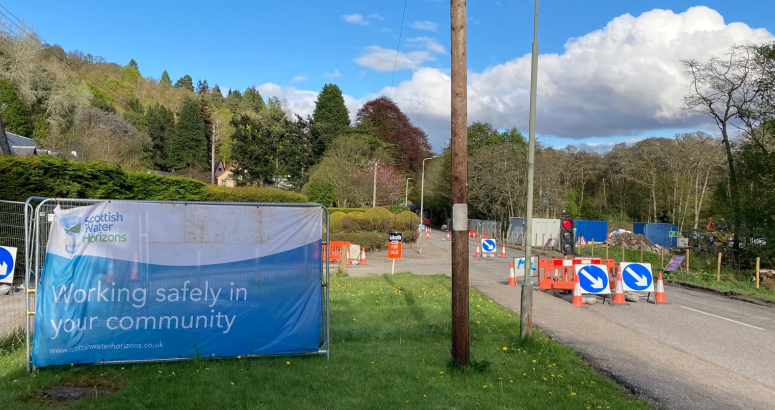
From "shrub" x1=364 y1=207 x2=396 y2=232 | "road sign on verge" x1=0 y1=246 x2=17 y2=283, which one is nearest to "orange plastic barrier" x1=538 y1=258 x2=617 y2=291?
"road sign on verge" x1=0 y1=246 x2=17 y2=283

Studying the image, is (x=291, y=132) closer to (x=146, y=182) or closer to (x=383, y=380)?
(x=146, y=182)

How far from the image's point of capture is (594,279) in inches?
577

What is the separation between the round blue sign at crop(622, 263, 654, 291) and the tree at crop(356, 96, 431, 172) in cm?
6475

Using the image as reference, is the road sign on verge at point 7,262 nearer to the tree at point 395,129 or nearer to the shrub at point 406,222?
the shrub at point 406,222

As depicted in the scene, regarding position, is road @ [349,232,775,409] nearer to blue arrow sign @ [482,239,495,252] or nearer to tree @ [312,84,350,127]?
blue arrow sign @ [482,239,495,252]

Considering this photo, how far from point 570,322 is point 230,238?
7.53 metres

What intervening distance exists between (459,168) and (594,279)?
368 inches

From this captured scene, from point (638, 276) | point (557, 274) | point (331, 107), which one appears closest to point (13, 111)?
point (331, 107)

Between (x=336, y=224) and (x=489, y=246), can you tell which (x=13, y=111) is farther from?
(x=489, y=246)

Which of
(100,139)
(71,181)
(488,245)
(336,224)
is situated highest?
(100,139)

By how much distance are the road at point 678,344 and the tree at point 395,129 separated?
65188 millimetres

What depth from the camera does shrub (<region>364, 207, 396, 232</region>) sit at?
42312mm

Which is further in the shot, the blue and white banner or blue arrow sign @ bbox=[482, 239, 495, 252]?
blue arrow sign @ bbox=[482, 239, 495, 252]

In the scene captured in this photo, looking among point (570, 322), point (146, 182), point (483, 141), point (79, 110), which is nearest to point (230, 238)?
point (570, 322)
